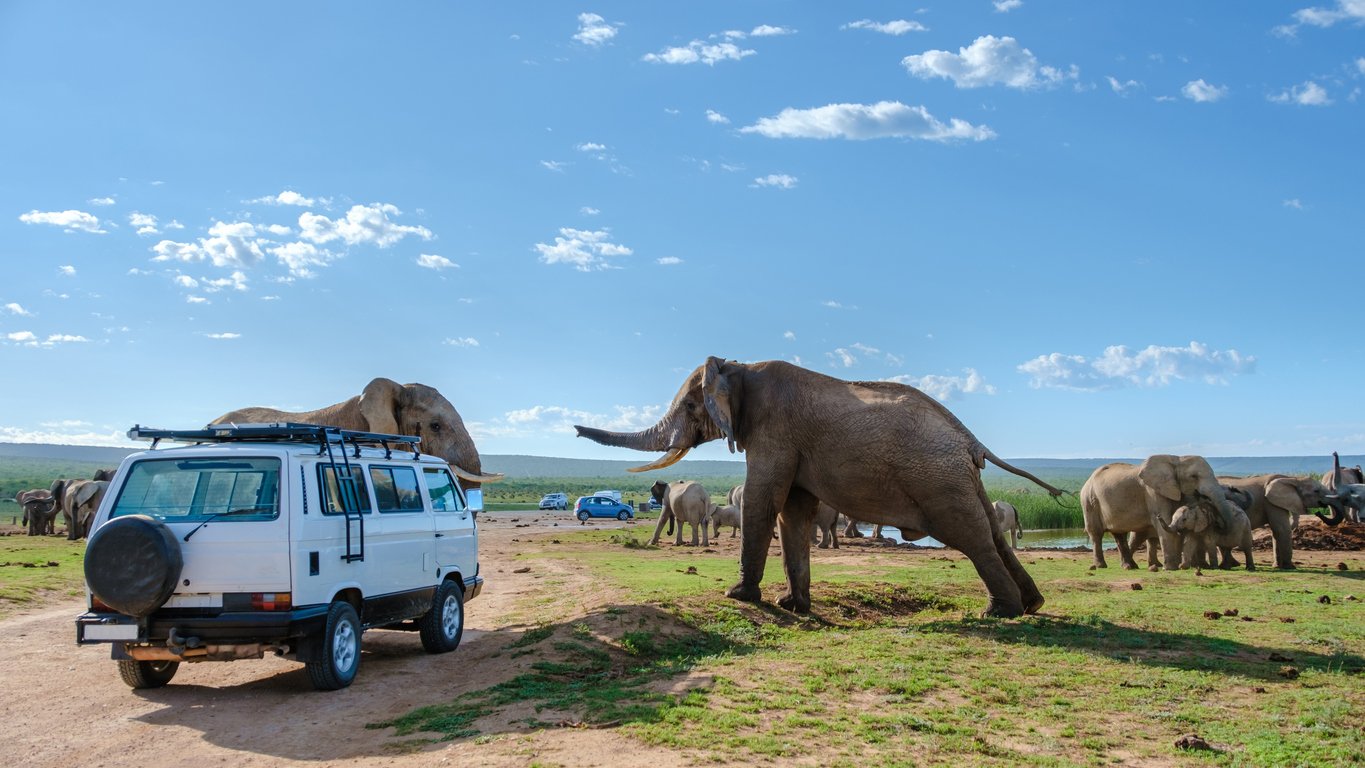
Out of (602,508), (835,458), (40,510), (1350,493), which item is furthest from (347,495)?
(602,508)


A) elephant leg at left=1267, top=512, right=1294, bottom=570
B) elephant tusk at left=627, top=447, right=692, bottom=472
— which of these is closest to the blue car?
elephant leg at left=1267, top=512, right=1294, bottom=570

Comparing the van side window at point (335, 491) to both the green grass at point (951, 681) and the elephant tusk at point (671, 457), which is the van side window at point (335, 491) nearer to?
the green grass at point (951, 681)

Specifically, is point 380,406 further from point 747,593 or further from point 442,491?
point 747,593

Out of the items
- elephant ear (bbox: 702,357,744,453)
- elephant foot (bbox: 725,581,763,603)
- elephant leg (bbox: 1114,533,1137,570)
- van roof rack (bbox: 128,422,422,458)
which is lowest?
elephant leg (bbox: 1114,533,1137,570)

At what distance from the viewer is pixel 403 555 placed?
1091 centimetres

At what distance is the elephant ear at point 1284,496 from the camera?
2450 centimetres

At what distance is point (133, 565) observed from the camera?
28.9ft

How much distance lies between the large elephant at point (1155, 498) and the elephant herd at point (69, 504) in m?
25.5

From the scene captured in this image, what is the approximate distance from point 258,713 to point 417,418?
7634mm

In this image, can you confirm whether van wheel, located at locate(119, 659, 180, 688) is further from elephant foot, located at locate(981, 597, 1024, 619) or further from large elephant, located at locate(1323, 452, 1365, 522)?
large elephant, located at locate(1323, 452, 1365, 522)

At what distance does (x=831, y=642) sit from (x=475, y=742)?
498 centimetres

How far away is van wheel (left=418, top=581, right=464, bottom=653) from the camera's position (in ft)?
38.1

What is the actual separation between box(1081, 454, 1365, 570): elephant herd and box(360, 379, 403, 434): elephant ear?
1505 cm

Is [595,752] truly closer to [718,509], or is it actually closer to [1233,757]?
[1233,757]
